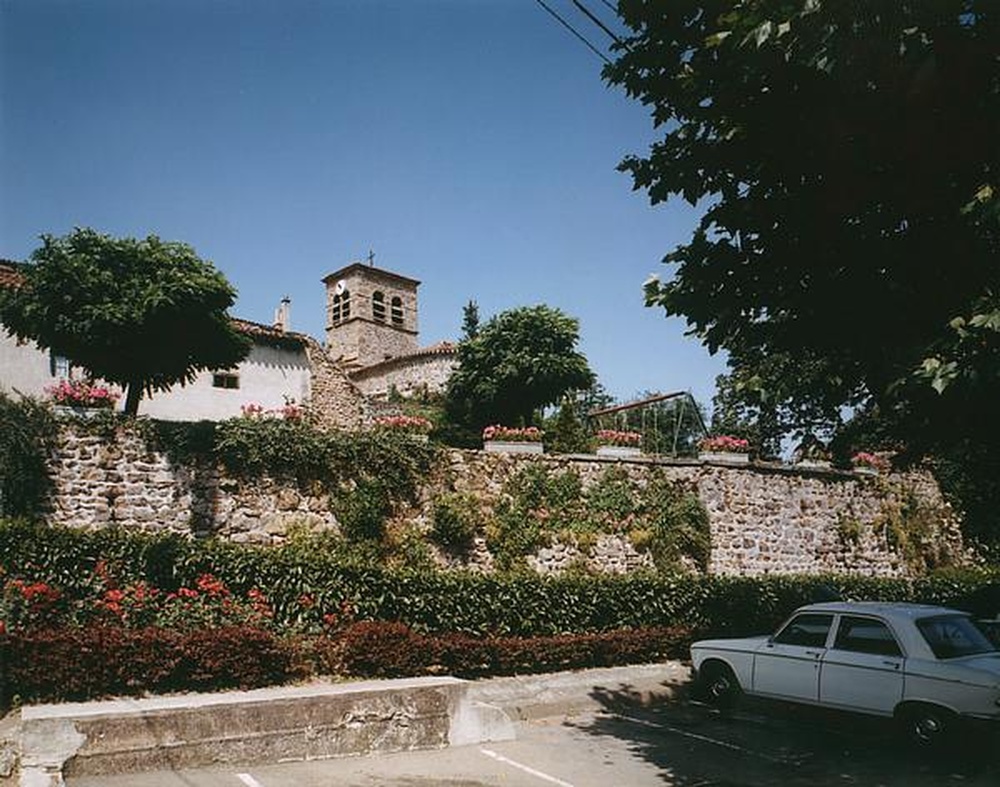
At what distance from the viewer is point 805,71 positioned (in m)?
5.47

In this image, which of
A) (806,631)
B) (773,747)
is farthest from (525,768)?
(806,631)

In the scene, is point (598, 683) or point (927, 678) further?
point (598, 683)

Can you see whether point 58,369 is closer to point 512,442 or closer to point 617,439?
point 512,442

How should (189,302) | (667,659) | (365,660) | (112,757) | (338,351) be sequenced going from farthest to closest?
(338,351) < (189,302) < (667,659) < (365,660) < (112,757)

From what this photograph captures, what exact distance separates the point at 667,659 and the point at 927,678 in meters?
5.63

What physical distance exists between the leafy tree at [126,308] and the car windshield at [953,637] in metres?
13.5

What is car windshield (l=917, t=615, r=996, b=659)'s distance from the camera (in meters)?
8.06

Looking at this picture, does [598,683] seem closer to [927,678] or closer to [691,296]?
[927,678]

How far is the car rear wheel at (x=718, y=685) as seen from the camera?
32.6 feet

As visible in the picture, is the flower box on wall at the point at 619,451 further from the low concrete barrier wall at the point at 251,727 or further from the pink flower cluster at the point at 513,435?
the low concrete barrier wall at the point at 251,727

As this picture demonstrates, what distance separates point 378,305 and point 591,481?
29.2 meters

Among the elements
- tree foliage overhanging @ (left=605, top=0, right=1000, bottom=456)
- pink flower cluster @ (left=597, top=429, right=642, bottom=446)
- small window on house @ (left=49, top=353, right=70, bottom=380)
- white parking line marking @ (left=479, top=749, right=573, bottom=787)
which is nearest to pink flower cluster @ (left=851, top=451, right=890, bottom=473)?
pink flower cluster @ (left=597, top=429, right=642, bottom=446)

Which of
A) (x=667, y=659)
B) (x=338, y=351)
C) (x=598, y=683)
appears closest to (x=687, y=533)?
(x=667, y=659)

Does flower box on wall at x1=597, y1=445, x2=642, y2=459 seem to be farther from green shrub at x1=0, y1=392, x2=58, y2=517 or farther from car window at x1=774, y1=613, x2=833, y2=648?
green shrub at x1=0, y1=392, x2=58, y2=517
